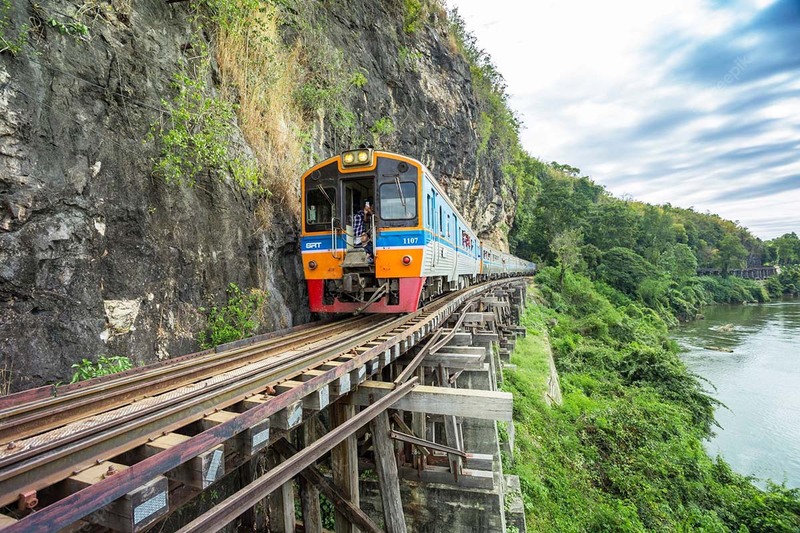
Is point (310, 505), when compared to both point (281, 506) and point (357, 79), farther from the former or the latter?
point (357, 79)

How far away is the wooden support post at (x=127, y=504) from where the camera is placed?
1609 millimetres

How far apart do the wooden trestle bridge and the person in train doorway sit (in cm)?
183

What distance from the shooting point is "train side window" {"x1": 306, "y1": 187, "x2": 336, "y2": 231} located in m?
6.88

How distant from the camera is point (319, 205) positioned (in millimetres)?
6977

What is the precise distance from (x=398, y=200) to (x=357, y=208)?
1.07 metres

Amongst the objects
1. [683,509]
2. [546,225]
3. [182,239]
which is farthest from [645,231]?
[182,239]

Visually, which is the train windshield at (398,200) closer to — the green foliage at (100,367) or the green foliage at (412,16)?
the green foliage at (100,367)

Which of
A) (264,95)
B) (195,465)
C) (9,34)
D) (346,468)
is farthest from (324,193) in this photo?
(195,465)

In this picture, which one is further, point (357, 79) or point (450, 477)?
point (357, 79)

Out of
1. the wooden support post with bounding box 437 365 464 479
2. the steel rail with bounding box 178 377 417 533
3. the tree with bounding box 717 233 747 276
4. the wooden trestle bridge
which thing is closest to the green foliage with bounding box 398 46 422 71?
the wooden trestle bridge

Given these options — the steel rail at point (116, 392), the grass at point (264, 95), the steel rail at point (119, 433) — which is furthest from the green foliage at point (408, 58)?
the steel rail at point (119, 433)

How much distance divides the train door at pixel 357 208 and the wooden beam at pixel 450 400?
332 centimetres

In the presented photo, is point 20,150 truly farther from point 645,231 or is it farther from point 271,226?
point 645,231

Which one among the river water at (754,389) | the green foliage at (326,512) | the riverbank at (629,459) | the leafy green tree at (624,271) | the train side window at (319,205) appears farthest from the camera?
the leafy green tree at (624,271)
